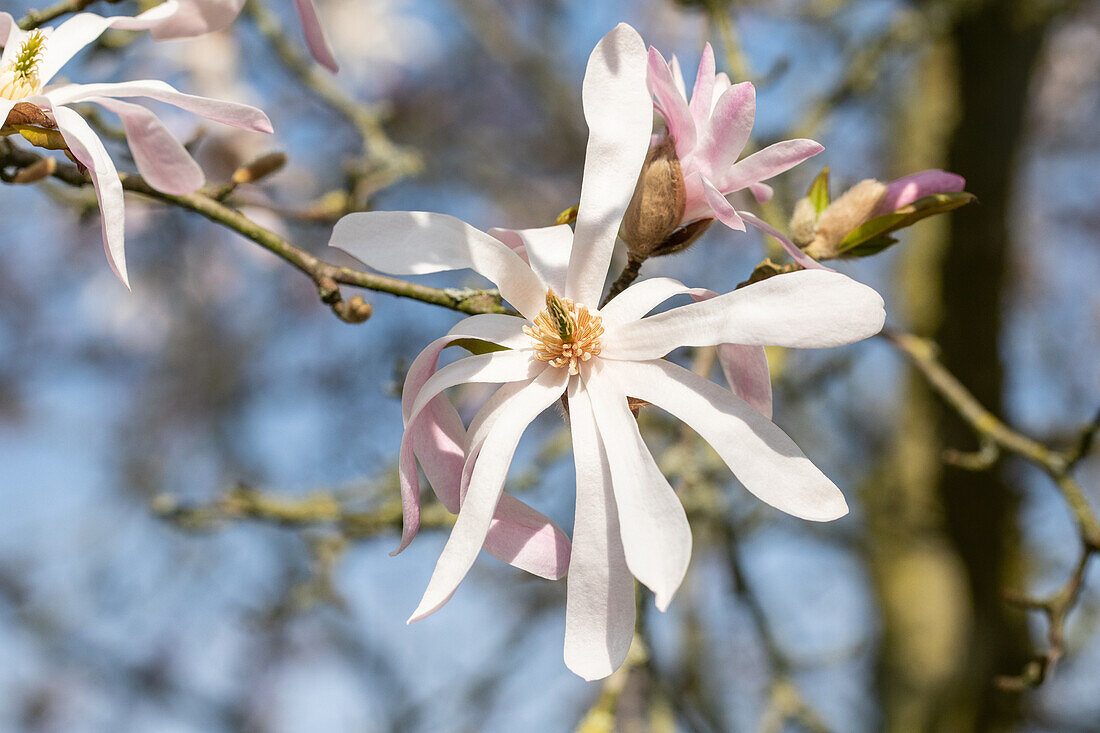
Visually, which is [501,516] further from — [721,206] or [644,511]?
[721,206]

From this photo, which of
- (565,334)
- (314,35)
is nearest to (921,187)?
(565,334)

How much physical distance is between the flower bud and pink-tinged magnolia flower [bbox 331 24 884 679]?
0.02m

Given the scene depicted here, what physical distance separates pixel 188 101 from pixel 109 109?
39mm

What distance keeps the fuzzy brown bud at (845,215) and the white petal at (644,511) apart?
23 centimetres

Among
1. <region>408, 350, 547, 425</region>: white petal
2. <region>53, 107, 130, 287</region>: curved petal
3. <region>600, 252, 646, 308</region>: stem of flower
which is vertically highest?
<region>53, 107, 130, 287</region>: curved petal

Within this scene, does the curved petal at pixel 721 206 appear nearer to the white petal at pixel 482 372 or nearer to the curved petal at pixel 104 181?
the white petal at pixel 482 372

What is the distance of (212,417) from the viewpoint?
2635 mm

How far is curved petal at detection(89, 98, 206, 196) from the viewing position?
0.42 meters

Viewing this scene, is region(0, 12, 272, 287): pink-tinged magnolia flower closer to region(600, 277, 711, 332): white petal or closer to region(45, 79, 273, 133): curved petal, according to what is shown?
region(45, 79, 273, 133): curved petal

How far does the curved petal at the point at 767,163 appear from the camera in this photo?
0.49 metres

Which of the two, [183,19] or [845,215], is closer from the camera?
[183,19]

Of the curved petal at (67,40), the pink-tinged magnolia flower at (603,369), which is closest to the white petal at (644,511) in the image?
the pink-tinged magnolia flower at (603,369)

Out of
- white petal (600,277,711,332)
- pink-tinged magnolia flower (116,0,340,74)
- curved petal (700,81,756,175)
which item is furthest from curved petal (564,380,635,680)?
pink-tinged magnolia flower (116,0,340,74)

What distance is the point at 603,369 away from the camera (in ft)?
1.68
